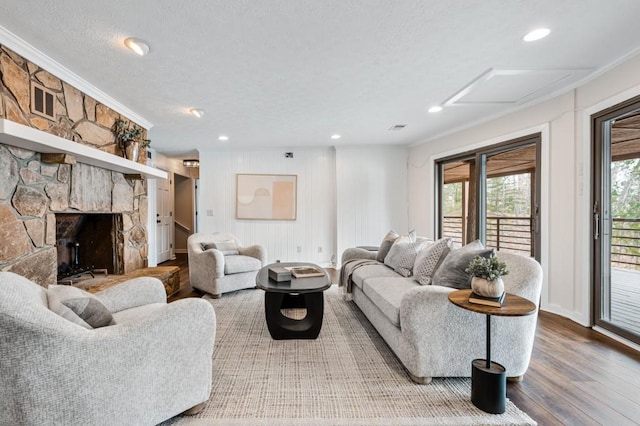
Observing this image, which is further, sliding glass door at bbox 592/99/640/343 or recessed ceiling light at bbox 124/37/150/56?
sliding glass door at bbox 592/99/640/343

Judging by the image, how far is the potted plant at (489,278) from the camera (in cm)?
158

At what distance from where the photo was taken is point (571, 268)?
2.99 m

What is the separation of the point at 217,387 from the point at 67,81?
A: 2971 millimetres

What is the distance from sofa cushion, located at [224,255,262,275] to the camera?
3.80m

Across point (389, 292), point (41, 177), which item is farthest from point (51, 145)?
point (389, 292)

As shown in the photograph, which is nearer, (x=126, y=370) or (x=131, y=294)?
(x=126, y=370)

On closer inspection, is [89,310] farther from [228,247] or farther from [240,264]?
[228,247]

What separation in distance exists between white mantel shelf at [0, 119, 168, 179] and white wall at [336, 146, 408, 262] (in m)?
3.56

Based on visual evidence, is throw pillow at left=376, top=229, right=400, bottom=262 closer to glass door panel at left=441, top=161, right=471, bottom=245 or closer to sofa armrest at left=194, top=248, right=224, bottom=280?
glass door panel at left=441, top=161, right=471, bottom=245

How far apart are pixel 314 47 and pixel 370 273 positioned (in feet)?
6.98

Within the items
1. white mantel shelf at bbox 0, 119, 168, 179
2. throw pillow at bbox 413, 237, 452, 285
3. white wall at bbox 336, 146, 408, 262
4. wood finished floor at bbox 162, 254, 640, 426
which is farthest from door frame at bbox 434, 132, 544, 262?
white mantel shelf at bbox 0, 119, 168, 179

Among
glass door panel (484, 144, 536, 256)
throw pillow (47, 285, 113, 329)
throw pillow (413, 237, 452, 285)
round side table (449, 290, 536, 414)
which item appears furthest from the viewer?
glass door panel (484, 144, 536, 256)

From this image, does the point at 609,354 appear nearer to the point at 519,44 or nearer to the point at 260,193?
the point at 519,44

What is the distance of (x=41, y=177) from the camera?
97.4 inches
